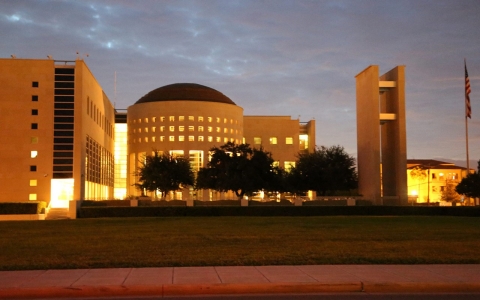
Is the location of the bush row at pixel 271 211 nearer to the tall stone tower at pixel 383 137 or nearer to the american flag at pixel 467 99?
the american flag at pixel 467 99

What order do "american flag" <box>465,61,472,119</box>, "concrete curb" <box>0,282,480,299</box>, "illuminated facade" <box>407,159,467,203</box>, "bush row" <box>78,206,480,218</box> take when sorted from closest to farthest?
"concrete curb" <box>0,282,480,299</box>, "bush row" <box>78,206,480,218</box>, "american flag" <box>465,61,472,119</box>, "illuminated facade" <box>407,159,467,203</box>

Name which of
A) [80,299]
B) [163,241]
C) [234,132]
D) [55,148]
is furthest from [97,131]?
[80,299]

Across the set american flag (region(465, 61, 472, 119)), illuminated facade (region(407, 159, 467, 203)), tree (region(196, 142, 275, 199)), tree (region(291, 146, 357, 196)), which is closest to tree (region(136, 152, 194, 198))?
tree (region(196, 142, 275, 199))

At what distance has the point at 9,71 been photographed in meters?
70.2

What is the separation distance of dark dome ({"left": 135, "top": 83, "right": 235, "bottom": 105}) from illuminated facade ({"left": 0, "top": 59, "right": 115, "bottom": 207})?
110 feet

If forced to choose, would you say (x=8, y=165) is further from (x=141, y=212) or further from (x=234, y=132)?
(x=234, y=132)

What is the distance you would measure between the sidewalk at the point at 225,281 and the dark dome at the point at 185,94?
304 feet

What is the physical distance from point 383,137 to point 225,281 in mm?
65682

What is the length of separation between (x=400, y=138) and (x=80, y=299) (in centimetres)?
6212

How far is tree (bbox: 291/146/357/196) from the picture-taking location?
2734 inches

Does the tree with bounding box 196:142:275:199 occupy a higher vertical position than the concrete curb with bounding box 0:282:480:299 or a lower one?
higher

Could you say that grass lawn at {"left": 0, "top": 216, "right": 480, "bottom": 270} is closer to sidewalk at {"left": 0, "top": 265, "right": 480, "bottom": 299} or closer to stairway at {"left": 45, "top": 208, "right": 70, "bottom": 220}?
sidewalk at {"left": 0, "top": 265, "right": 480, "bottom": 299}

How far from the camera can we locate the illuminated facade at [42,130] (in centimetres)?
6950

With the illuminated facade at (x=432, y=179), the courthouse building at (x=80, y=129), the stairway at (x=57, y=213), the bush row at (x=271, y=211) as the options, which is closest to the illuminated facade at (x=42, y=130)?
the courthouse building at (x=80, y=129)
